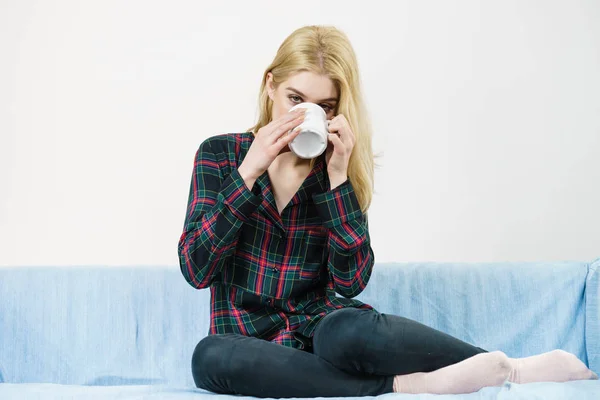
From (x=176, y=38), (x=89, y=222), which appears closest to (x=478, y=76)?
(x=176, y=38)

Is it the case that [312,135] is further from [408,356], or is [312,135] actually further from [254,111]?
[254,111]

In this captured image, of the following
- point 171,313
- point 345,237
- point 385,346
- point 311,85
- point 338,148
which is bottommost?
point 171,313

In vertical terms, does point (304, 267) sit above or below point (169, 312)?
above

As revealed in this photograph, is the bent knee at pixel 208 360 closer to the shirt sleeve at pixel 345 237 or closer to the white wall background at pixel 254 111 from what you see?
the shirt sleeve at pixel 345 237

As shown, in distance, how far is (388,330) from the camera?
105 cm

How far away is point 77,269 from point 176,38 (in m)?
0.73

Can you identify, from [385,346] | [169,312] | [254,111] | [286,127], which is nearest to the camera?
[385,346]

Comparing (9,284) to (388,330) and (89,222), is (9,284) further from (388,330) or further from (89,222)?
(388,330)

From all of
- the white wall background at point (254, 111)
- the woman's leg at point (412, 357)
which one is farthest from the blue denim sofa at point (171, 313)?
the woman's leg at point (412, 357)

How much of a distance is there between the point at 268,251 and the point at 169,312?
1.44 feet

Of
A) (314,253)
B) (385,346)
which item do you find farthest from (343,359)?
(314,253)

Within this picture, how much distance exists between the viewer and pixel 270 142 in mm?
1186

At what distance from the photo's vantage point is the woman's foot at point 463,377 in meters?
1.06

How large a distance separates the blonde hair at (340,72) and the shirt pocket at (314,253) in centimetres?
10
